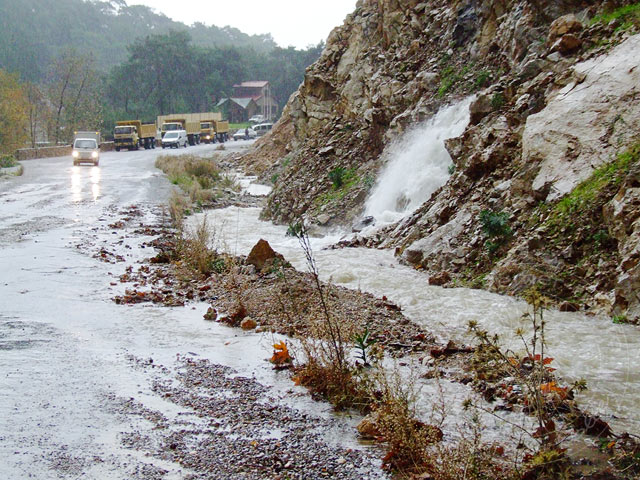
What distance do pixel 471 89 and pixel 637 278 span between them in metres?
9.63

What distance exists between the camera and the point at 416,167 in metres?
16.7

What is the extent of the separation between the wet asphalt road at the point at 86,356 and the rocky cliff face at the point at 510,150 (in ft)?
13.1

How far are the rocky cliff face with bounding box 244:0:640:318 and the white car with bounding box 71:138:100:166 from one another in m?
22.6

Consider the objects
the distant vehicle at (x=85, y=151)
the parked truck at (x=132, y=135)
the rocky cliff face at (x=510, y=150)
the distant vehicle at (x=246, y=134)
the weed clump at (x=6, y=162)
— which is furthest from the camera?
the distant vehicle at (x=246, y=134)

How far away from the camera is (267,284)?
35.1 feet

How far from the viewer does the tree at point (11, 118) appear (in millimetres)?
48188

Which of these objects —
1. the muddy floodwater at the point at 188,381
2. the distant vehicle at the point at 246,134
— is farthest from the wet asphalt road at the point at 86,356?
the distant vehicle at the point at 246,134

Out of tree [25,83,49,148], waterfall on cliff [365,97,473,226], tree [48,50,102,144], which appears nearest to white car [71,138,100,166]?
tree [25,83,49,148]

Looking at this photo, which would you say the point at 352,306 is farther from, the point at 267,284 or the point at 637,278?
the point at 637,278

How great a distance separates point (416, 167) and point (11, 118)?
133 feet

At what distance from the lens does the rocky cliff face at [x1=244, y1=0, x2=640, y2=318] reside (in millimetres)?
9344

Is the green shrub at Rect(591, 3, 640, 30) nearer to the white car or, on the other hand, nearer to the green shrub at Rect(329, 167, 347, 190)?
the green shrub at Rect(329, 167, 347, 190)

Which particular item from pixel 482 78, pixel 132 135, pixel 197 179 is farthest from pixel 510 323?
pixel 132 135

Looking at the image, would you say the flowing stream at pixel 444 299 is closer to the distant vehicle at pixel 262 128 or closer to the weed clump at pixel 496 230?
the weed clump at pixel 496 230
